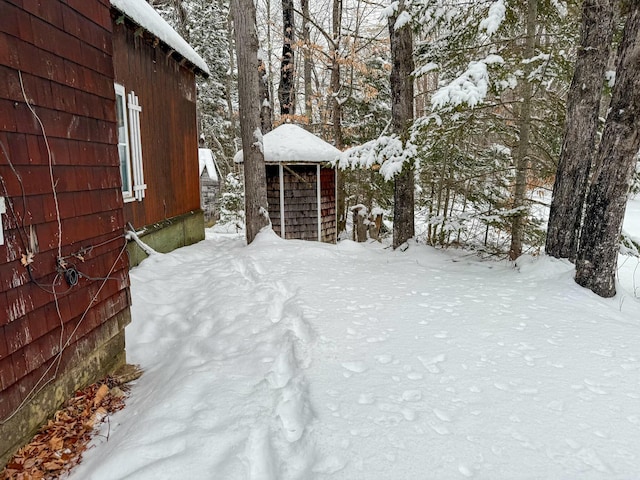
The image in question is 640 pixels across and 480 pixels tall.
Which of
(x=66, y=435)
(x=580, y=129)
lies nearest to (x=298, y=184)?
(x=580, y=129)

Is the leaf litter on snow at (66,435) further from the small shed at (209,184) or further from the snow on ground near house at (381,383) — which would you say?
the small shed at (209,184)

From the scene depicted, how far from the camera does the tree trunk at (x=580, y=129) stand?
4625mm

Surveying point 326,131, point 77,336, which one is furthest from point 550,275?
point 326,131

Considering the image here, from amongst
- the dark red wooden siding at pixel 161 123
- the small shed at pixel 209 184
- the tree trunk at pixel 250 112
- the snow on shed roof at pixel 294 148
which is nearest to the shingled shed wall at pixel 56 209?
the dark red wooden siding at pixel 161 123

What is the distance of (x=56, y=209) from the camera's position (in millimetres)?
2670

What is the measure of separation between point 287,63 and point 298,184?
4567 mm

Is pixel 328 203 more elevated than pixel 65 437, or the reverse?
pixel 328 203

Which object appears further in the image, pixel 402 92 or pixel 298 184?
pixel 298 184

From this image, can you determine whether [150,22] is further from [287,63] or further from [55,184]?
[287,63]

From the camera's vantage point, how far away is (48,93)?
2.58m

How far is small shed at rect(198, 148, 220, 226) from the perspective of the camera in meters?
16.2

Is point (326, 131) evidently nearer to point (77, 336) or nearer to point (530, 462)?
point (77, 336)

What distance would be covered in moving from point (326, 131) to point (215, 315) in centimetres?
1125

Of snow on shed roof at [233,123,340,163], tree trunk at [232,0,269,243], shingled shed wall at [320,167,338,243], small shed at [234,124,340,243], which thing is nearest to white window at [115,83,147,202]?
tree trunk at [232,0,269,243]
